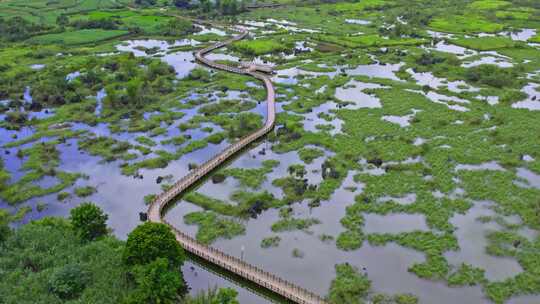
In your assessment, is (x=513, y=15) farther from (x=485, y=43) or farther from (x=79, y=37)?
(x=79, y=37)

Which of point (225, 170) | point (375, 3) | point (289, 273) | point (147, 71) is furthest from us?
point (375, 3)

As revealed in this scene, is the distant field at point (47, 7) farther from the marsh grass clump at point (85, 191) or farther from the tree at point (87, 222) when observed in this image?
the tree at point (87, 222)

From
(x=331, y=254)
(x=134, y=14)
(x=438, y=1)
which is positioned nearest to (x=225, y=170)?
(x=331, y=254)

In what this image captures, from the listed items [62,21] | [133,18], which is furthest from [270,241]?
[133,18]

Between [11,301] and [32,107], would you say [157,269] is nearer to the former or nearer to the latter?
[11,301]

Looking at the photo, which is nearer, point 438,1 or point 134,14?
point 134,14
